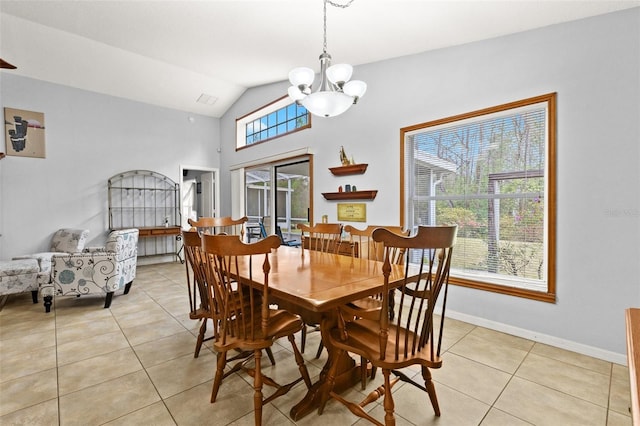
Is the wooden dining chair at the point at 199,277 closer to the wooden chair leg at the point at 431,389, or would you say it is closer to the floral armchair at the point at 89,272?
the wooden chair leg at the point at 431,389

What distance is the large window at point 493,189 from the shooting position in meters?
2.54

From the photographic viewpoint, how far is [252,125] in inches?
239

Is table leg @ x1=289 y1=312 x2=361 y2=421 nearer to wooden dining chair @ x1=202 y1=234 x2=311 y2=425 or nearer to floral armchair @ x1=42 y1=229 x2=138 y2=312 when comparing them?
wooden dining chair @ x1=202 y1=234 x2=311 y2=425

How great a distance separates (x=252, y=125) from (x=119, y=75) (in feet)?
7.83

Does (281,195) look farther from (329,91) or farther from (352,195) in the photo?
(329,91)

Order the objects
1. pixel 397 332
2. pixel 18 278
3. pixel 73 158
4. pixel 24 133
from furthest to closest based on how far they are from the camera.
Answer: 1. pixel 73 158
2. pixel 24 133
3. pixel 18 278
4. pixel 397 332

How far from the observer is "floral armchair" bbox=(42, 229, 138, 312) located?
124 inches

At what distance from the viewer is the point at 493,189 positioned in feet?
9.32

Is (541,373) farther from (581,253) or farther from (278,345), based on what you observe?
(278,345)

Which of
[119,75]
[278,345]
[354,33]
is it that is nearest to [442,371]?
[278,345]

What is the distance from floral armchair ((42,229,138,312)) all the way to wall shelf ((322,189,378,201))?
8.93 feet

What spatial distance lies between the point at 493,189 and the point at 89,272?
4513 millimetres

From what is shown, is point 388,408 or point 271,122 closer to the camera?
point 388,408

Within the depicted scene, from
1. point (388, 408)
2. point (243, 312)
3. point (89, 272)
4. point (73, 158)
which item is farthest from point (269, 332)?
point (73, 158)
